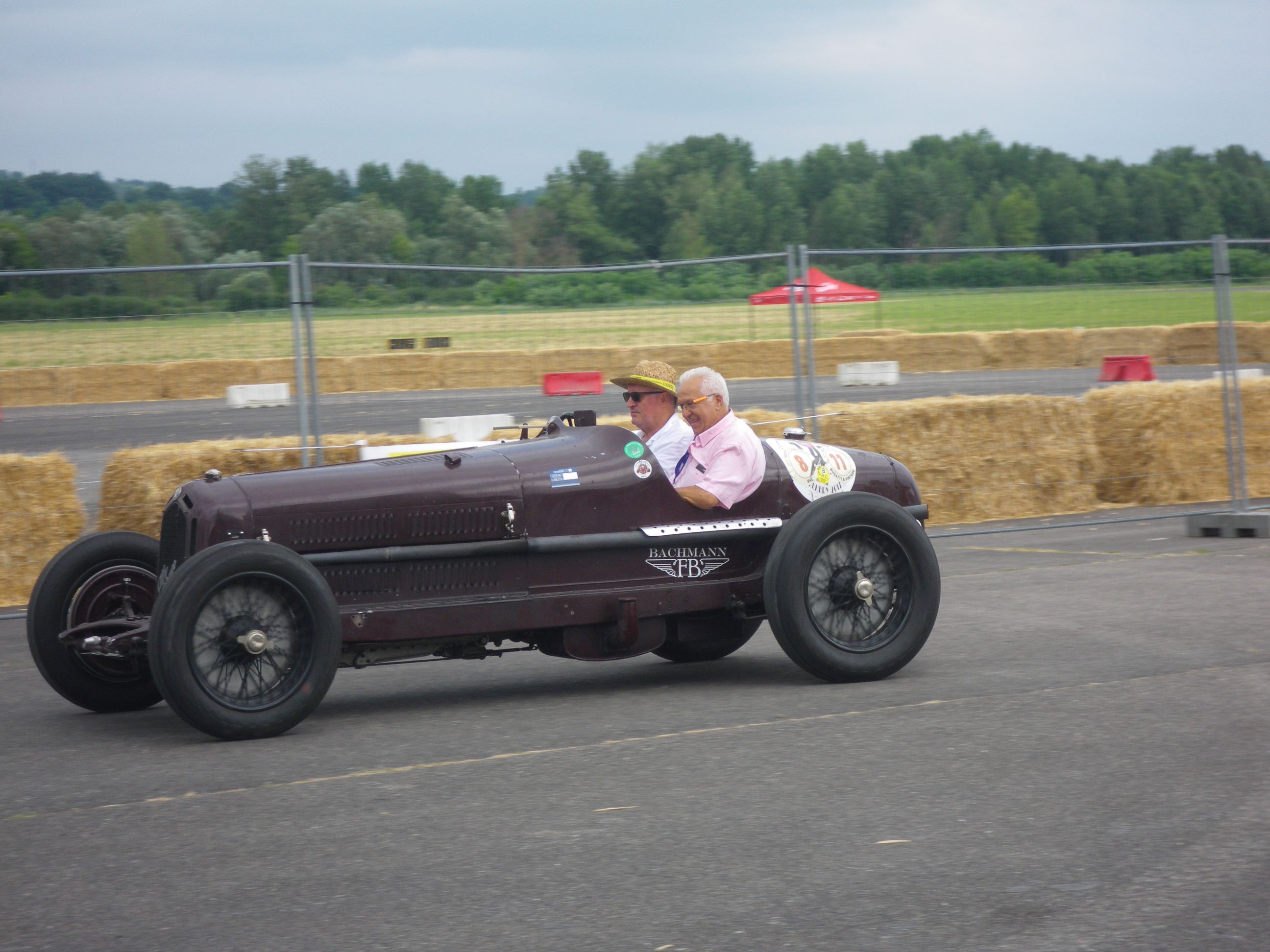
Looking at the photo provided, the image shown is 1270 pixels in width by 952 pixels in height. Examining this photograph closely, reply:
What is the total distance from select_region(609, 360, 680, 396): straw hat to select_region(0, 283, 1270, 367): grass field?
3.68 meters

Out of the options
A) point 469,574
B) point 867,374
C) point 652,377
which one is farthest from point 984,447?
point 867,374

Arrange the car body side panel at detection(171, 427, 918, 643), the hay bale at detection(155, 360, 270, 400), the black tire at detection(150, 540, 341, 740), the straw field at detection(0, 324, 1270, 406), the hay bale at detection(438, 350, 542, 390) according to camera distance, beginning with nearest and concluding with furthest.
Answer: the black tire at detection(150, 540, 341, 740) < the car body side panel at detection(171, 427, 918, 643) < the straw field at detection(0, 324, 1270, 406) < the hay bale at detection(438, 350, 542, 390) < the hay bale at detection(155, 360, 270, 400)

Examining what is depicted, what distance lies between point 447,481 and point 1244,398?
964cm

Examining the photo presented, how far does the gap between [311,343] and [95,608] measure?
3.70m

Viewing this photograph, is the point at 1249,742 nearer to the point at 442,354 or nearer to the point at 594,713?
the point at 594,713

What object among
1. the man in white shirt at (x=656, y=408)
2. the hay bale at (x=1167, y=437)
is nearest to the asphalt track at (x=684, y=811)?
the man in white shirt at (x=656, y=408)

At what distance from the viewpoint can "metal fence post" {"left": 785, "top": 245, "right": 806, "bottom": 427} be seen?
34.9 feet

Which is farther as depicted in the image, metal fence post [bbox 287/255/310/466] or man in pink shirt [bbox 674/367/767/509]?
metal fence post [bbox 287/255/310/466]

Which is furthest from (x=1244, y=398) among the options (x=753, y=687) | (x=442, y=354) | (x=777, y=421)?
(x=753, y=687)

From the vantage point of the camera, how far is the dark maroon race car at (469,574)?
519cm

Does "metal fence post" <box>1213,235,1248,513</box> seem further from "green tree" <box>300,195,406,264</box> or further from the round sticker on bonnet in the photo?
"green tree" <box>300,195,406,264</box>

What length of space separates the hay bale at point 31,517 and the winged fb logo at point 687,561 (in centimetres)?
531

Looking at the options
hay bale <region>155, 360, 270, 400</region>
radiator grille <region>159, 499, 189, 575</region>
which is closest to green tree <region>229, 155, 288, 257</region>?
hay bale <region>155, 360, 270, 400</region>

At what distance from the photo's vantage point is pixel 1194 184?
213 feet
